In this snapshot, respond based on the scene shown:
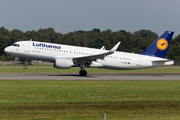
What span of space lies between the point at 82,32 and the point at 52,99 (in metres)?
162

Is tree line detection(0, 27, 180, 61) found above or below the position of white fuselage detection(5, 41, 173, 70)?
above

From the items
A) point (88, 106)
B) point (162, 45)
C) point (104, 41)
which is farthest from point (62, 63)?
point (104, 41)

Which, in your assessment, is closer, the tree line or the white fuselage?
the white fuselage

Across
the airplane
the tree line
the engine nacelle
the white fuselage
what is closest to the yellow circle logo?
the airplane

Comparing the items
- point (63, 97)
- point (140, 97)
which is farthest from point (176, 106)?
point (63, 97)

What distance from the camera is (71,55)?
113 feet

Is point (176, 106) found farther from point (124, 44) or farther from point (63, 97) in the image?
point (124, 44)

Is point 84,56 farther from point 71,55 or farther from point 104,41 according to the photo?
point 104,41

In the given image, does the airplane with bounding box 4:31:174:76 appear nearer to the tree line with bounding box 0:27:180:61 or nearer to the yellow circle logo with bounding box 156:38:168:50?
the yellow circle logo with bounding box 156:38:168:50

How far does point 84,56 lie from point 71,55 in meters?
2.77

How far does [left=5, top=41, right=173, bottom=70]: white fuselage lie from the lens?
34000 millimetres

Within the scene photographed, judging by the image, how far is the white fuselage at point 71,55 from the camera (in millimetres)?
34000

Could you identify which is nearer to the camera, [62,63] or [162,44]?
[62,63]

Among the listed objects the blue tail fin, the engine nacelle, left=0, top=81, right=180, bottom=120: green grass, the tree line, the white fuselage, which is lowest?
left=0, top=81, right=180, bottom=120: green grass
